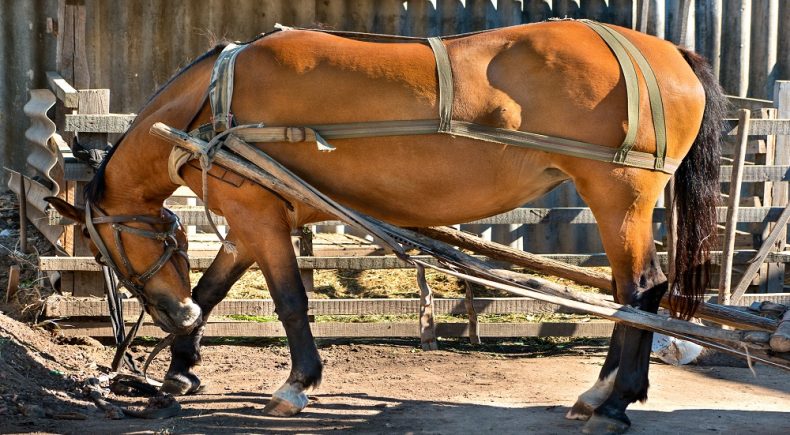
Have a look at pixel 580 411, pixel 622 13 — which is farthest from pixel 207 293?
pixel 622 13

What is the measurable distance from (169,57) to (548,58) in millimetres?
5182

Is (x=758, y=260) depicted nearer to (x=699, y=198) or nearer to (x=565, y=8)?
(x=699, y=198)

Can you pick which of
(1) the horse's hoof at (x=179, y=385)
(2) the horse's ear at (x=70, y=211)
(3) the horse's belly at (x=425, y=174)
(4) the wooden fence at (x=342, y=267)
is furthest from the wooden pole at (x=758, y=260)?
(2) the horse's ear at (x=70, y=211)

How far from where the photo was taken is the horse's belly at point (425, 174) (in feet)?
14.7

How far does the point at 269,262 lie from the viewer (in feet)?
15.6

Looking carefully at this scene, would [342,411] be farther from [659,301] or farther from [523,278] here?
[659,301]

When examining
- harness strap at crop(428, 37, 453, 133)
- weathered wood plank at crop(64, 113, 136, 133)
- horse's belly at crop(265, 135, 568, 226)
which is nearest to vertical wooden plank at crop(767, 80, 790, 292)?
horse's belly at crop(265, 135, 568, 226)

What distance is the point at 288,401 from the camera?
4.77 metres

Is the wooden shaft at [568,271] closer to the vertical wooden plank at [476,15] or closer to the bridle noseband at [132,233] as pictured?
the bridle noseband at [132,233]

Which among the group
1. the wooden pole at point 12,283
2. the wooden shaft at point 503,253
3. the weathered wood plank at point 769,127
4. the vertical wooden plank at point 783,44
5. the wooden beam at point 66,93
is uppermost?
the vertical wooden plank at point 783,44

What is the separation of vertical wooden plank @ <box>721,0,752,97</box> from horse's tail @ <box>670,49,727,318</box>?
4.36 m

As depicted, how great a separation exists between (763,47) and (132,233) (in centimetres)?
666

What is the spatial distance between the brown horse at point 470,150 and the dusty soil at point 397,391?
0.36 meters

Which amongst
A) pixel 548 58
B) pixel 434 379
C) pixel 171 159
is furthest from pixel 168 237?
pixel 548 58
